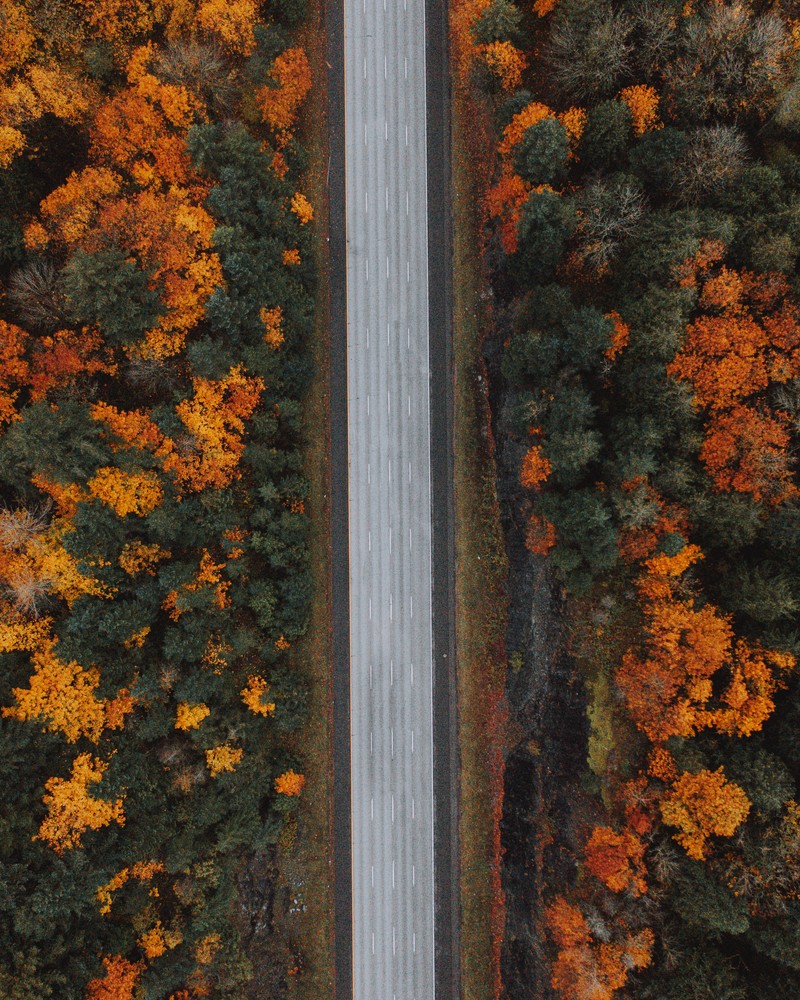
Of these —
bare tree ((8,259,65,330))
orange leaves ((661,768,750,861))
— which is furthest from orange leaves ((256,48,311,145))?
orange leaves ((661,768,750,861))

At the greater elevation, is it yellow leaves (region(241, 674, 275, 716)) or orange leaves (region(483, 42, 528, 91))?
orange leaves (region(483, 42, 528, 91))

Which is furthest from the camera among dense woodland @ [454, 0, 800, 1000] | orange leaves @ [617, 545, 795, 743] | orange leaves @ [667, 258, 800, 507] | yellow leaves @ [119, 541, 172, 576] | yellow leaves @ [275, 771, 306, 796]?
yellow leaves @ [275, 771, 306, 796]

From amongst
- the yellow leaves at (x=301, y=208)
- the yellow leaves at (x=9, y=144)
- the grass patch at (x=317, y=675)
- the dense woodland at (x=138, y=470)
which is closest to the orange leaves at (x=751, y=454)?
the grass patch at (x=317, y=675)

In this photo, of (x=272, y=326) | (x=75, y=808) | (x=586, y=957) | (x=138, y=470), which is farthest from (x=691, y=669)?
(x=75, y=808)

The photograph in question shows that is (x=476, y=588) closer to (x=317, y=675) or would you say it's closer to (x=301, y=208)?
(x=317, y=675)

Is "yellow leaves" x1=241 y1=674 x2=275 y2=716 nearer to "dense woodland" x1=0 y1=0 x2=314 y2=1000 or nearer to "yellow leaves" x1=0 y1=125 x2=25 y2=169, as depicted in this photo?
"dense woodland" x1=0 y1=0 x2=314 y2=1000
